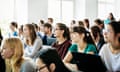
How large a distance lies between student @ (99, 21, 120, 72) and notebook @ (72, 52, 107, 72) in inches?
7.9

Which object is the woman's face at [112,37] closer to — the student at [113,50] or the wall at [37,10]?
the student at [113,50]

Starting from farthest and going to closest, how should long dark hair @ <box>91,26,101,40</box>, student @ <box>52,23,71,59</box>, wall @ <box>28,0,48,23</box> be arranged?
1. wall @ <box>28,0,48,23</box>
2. long dark hair @ <box>91,26,101,40</box>
3. student @ <box>52,23,71,59</box>

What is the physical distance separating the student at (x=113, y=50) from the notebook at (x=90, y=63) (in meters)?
0.20

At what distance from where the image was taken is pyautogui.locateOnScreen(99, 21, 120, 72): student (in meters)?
2.86

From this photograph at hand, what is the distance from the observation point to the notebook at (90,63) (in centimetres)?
261

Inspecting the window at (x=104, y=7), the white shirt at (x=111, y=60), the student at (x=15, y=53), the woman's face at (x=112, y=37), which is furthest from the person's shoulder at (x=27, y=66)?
the window at (x=104, y=7)

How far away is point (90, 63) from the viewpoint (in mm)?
2637

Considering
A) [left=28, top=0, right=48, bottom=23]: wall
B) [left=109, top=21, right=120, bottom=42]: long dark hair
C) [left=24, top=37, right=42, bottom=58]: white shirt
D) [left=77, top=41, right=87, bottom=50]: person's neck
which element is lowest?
[left=24, top=37, right=42, bottom=58]: white shirt

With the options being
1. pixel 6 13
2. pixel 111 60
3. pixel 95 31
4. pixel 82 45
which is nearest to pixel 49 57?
pixel 111 60

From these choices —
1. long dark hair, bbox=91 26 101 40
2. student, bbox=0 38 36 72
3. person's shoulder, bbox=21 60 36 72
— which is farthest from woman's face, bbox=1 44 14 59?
long dark hair, bbox=91 26 101 40

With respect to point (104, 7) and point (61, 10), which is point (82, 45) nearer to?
point (61, 10)


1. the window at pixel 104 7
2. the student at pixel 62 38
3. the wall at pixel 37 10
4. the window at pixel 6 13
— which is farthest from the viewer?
the window at pixel 104 7

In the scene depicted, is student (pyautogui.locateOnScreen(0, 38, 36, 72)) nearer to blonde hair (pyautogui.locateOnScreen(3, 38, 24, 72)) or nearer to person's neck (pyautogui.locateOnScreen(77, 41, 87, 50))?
blonde hair (pyautogui.locateOnScreen(3, 38, 24, 72))

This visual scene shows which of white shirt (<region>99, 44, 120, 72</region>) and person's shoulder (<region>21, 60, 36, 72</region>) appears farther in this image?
white shirt (<region>99, 44, 120, 72</region>)
